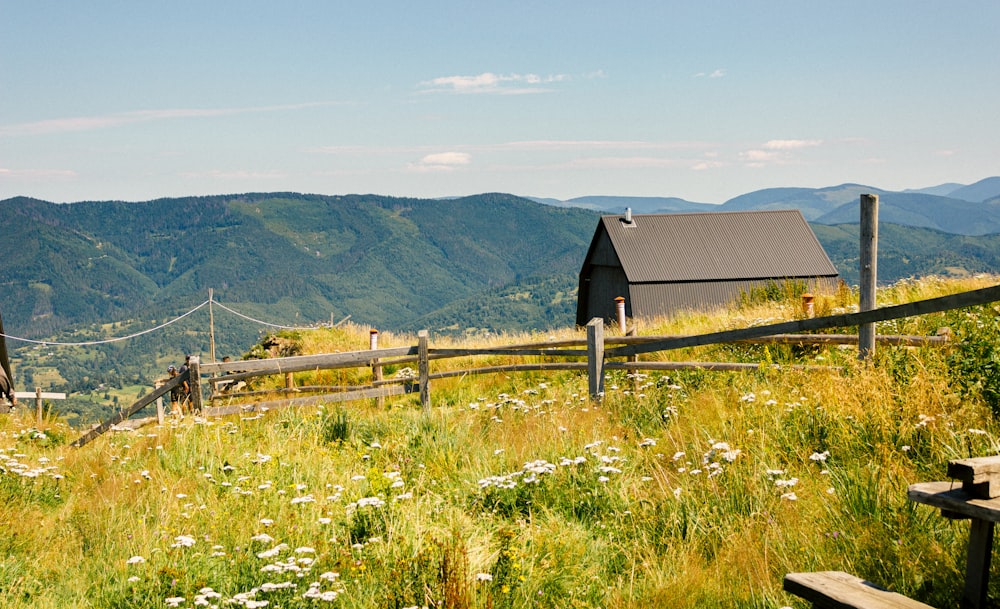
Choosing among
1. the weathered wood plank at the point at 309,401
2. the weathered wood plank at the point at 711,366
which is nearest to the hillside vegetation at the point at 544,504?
the weathered wood plank at the point at 711,366

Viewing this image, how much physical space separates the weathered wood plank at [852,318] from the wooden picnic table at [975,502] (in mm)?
1939

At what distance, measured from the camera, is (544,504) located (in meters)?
5.26

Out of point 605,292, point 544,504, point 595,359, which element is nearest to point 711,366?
point 595,359

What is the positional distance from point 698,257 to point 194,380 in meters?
28.7

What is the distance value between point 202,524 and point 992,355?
17.4 ft

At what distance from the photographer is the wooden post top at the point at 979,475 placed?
8.79 feet

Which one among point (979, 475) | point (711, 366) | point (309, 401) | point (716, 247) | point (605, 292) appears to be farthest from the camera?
point (605, 292)

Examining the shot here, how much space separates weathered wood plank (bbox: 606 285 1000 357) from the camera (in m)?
4.70

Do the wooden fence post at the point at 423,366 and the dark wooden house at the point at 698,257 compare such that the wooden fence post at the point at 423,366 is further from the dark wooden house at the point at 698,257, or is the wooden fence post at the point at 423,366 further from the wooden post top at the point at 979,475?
the dark wooden house at the point at 698,257

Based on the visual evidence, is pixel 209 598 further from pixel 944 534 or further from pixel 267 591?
pixel 944 534

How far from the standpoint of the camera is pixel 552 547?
175 inches

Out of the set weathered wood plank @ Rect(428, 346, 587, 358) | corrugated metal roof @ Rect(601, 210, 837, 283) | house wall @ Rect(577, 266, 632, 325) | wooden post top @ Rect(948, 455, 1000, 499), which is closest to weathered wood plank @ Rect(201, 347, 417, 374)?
weathered wood plank @ Rect(428, 346, 587, 358)

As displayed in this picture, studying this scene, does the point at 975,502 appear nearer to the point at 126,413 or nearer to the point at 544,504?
the point at 544,504

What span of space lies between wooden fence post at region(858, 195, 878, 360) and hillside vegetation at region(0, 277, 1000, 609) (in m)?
0.29
